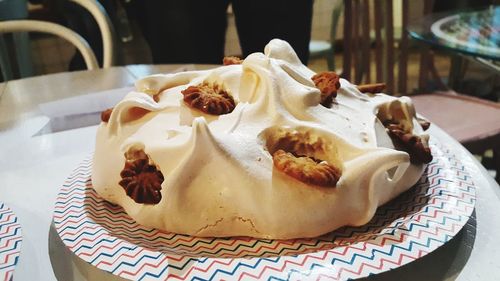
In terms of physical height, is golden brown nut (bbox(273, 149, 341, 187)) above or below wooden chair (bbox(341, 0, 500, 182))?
above

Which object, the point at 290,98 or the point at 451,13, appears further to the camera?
the point at 451,13

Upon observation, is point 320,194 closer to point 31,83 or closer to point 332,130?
point 332,130

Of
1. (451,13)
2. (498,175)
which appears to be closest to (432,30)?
(451,13)

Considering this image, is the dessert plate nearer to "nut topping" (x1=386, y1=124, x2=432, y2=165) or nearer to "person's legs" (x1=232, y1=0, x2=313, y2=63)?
"nut topping" (x1=386, y1=124, x2=432, y2=165)

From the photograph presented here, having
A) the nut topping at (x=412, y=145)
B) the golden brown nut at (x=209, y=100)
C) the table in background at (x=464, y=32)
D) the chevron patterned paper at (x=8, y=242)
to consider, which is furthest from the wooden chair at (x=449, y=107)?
the chevron patterned paper at (x=8, y=242)

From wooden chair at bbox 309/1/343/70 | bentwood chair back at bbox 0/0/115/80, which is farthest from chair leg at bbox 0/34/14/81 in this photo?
wooden chair at bbox 309/1/343/70

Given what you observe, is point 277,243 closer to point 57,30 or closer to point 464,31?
point 57,30
